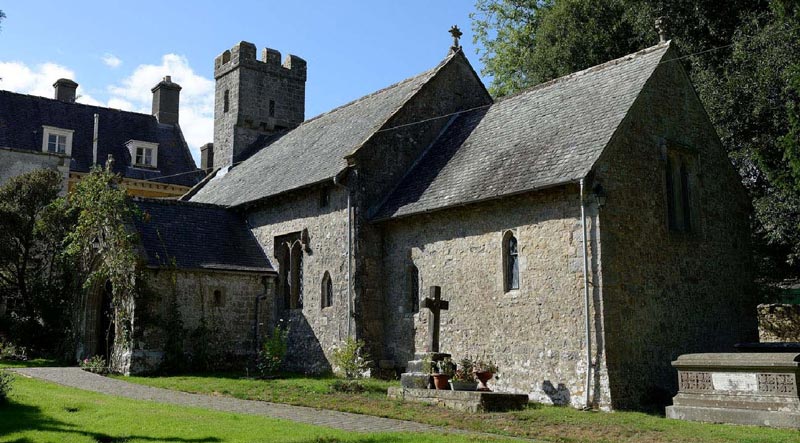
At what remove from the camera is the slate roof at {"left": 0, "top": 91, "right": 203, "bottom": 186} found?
39.4 metres

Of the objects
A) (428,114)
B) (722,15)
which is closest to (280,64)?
(428,114)

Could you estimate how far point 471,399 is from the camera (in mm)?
Result: 15289

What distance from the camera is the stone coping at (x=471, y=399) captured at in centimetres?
1512

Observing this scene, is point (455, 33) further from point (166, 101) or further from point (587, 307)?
point (166, 101)

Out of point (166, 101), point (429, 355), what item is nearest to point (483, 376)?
point (429, 355)

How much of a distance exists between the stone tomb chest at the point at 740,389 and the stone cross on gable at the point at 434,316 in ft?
17.3

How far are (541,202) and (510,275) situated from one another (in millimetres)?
2030

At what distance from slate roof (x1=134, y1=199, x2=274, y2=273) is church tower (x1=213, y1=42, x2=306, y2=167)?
8.06 meters

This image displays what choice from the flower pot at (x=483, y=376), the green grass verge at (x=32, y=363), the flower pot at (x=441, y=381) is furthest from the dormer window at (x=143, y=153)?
the flower pot at (x=483, y=376)

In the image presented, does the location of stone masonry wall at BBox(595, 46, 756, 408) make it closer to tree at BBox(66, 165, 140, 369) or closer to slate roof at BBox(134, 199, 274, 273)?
slate roof at BBox(134, 199, 274, 273)

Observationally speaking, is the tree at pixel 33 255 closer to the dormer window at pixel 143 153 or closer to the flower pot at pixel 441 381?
the dormer window at pixel 143 153

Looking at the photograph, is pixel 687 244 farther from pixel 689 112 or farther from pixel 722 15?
pixel 722 15

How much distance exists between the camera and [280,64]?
115ft

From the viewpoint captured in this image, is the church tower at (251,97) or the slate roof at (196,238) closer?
the slate roof at (196,238)
